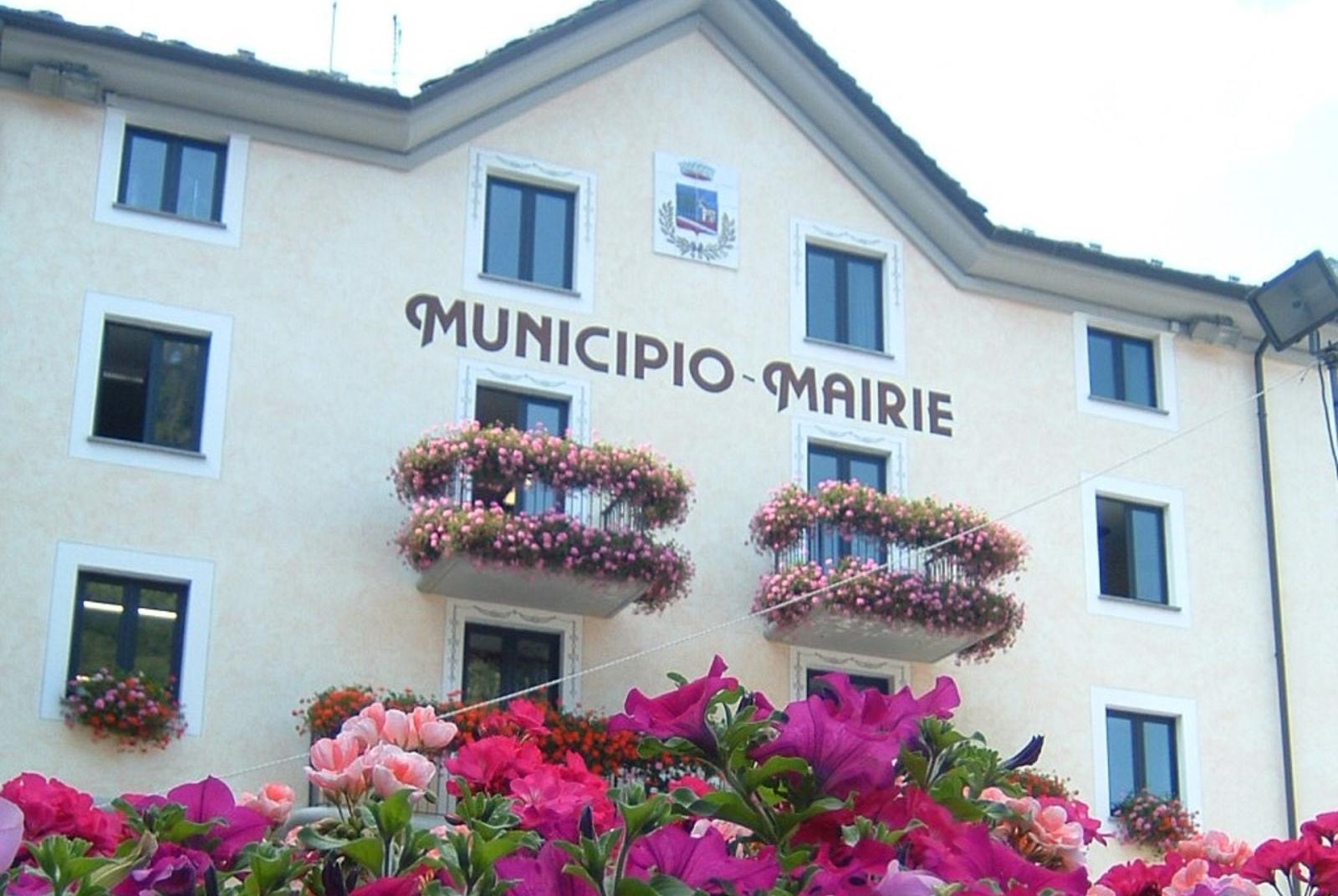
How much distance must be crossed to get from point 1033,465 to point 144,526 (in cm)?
990

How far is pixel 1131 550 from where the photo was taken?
78.7 ft

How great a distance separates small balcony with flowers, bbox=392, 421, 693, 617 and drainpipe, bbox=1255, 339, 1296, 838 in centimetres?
804

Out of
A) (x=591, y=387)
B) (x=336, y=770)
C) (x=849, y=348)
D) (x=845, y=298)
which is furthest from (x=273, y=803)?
(x=845, y=298)

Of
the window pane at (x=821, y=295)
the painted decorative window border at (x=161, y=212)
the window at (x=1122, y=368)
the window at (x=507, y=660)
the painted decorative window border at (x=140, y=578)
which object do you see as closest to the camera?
the painted decorative window border at (x=140, y=578)

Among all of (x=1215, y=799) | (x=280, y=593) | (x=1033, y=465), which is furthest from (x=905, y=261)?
(x=280, y=593)

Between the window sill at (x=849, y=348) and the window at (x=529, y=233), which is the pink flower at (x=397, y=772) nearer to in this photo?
the window at (x=529, y=233)

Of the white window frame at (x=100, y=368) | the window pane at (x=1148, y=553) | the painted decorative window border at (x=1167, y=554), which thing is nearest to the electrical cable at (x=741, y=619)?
the painted decorative window border at (x=1167, y=554)

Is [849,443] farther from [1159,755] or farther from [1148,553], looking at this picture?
[1159,755]

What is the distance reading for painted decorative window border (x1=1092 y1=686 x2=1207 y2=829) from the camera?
74.6 feet

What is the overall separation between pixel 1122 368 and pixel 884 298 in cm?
337

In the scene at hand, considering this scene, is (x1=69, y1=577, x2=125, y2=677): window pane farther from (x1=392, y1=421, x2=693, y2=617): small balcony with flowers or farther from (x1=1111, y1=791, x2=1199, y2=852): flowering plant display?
(x1=1111, y1=791, x2=1199, y2=852): flowering plant display

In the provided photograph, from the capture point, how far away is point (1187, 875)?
14.7 feet

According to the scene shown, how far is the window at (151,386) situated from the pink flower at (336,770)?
1571cm

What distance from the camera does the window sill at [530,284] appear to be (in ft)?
69.7
